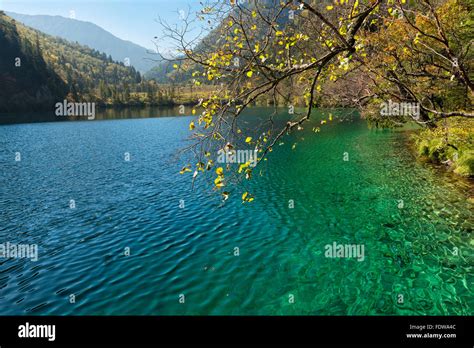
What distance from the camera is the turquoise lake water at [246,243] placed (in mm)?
13211

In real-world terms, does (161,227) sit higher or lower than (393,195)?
lower

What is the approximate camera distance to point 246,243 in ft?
61.2

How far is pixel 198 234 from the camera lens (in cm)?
2005

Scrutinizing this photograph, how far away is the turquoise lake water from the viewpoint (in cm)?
1321

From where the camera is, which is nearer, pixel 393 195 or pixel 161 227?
pixel 161 227

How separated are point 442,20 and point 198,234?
26.2 m
